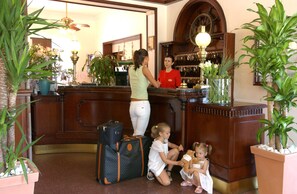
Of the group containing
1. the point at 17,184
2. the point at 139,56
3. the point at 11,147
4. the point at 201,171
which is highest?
the point at 139,56

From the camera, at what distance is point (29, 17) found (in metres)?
1.83

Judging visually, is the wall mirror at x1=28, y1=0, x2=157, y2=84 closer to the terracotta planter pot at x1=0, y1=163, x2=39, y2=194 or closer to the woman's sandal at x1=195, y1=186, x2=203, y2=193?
the woman's sandal at x1=195, y1=186, x2=203, y2=193

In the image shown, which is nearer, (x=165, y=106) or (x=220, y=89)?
(x=220, y=89)

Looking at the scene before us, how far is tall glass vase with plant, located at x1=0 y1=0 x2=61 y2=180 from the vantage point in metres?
1.75

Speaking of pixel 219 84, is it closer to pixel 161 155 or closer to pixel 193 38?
pixel 161 155

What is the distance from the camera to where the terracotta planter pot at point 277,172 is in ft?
8.13

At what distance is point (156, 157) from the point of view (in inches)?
125

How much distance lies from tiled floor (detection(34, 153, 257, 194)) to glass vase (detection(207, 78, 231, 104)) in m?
0.95

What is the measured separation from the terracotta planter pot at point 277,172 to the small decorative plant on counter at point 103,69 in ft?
8.67

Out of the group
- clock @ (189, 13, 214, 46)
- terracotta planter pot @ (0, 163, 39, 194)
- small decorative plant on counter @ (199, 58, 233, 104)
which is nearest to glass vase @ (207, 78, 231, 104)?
small decorative plant on counter @ (199, 58, 233, 104)

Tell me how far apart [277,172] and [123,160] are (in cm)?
153

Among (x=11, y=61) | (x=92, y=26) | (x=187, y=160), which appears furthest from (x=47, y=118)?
(x=92, y=26)

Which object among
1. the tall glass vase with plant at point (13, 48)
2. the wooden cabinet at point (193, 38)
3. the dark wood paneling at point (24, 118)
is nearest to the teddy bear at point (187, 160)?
the dark wood paneling at point (24, 118)

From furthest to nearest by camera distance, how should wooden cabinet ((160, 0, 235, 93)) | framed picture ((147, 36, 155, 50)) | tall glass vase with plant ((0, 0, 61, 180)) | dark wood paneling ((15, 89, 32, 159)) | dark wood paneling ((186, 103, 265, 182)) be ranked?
1. framed picture ((147, 36, 155, 50))
2. wooden cabinet ((160, 0, 235, 93))
3. dark wood paneling ((186, 103, 265, 182))
4. dark wood paneling ((15, 89, 32, 159))
5. tall glass vase with plant ((0, 0, 61, 180))
